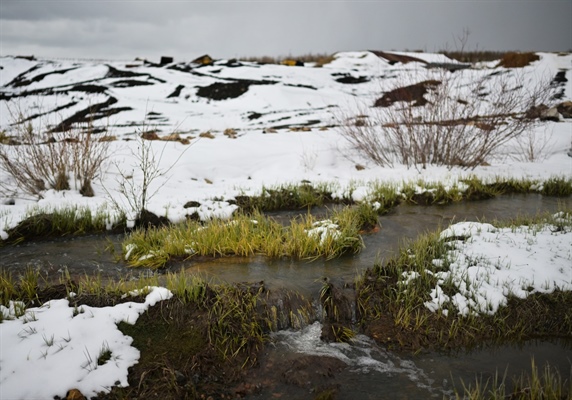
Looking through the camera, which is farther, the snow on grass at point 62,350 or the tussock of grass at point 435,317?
the tussock of grass at point 435,317

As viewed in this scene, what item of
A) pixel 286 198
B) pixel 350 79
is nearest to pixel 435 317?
pixel 286 198

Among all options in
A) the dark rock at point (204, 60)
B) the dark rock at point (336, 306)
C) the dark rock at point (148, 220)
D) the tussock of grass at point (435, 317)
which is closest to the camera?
the tussock of grass at point (435, 317)

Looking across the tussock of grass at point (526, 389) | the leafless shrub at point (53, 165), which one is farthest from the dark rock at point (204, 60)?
the tussock of grass at point (526, 389)

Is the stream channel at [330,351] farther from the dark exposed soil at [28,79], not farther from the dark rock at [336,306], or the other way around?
the dark exposed soil at [28,79]

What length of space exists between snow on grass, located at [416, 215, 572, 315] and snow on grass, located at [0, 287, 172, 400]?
279 cm

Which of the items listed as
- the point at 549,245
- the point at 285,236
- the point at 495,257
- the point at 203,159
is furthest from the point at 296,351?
the point at 203,159

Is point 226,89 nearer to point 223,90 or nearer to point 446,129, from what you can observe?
point 223,90

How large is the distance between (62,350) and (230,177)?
6883 millimetres

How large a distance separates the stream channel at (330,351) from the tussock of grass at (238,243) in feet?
0.45

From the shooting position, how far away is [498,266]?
4.30 meters

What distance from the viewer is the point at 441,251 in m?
4.70

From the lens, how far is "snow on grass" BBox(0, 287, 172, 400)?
277 centimetres

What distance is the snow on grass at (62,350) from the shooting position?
277 centimetres

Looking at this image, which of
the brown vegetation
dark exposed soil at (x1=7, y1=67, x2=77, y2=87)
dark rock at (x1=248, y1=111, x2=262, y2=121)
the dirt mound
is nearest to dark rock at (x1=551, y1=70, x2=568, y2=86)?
the brown vegetation
